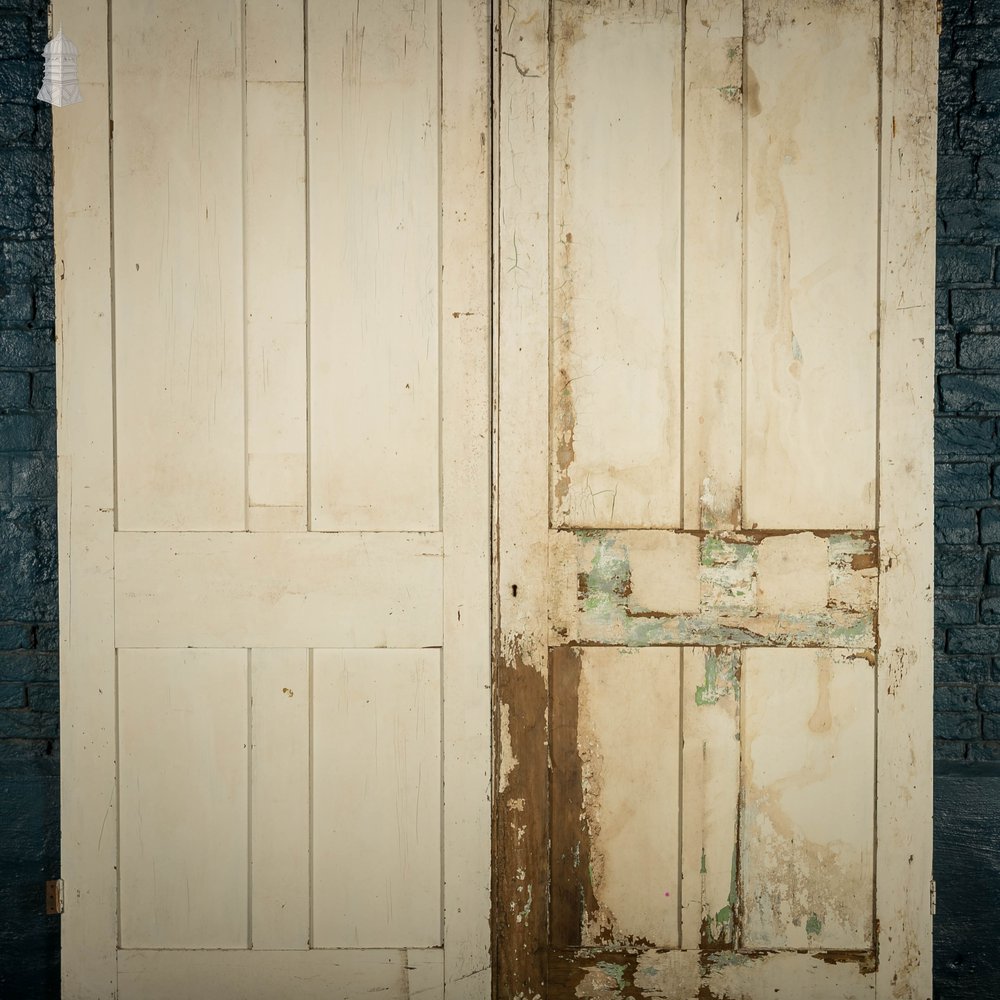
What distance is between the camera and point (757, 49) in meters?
1.52

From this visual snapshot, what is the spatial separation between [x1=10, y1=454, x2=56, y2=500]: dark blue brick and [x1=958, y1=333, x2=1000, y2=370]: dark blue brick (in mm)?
2054

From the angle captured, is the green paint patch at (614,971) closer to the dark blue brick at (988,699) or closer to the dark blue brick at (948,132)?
the dark blue brick at (988,699)

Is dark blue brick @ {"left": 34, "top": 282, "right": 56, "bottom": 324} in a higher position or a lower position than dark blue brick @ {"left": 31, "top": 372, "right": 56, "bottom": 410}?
higher

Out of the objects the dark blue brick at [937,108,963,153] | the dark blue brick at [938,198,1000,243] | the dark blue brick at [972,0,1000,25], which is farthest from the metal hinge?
the dark blue brick at [972,0,1000,25]

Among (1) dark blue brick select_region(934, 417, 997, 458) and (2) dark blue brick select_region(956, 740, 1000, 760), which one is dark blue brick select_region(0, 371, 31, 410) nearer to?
(1) dark blue brick select_region(934, 417, 997, 458)

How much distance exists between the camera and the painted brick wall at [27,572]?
5.80ft

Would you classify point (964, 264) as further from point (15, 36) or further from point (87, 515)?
point (15, 36)

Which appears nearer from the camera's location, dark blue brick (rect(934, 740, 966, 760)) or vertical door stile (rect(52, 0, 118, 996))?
vertical door stile (rect(52, 0, 118, 996))

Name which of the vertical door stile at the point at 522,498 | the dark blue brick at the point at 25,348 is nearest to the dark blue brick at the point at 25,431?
the dark blue brick at the point at 25,348

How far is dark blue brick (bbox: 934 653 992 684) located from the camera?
1786 mm

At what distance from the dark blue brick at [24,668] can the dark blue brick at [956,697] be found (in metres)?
2.00

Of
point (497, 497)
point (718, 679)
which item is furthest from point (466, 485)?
point (718, 679)

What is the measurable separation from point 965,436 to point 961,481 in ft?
0.33

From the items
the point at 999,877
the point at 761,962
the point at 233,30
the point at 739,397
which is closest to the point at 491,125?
the point at 233,30
